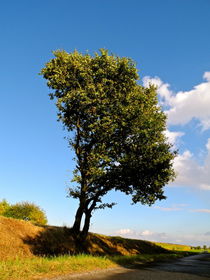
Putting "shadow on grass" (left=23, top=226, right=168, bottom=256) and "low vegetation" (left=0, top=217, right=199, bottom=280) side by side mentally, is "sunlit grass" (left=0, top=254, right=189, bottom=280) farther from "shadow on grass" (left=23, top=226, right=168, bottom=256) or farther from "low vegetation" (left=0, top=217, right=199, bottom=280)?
"shadow on grass" (left=23, top=226, right=168, bottom=256)

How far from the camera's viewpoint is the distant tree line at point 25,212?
7381 centimetres

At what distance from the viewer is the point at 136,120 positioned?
2647 cm

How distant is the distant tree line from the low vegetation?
39543 millimetres

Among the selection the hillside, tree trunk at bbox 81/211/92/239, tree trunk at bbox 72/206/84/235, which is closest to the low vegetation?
the hillside

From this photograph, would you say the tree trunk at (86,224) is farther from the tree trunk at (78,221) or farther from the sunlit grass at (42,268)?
the sunlit grass at (42,268)

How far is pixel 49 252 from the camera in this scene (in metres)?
26.4

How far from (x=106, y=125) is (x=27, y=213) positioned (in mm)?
57448

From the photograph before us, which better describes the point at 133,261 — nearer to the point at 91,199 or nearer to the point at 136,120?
the point at 91,199

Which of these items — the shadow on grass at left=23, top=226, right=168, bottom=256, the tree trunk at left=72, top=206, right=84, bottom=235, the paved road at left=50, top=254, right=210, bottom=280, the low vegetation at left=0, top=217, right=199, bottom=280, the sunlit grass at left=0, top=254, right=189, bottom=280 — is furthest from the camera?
the tree trunk at left=72, top=206, right=84, bottom=235

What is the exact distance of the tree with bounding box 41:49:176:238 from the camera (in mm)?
26125

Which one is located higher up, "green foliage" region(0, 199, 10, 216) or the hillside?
"green foliage" region(0, 199, 10, 216)

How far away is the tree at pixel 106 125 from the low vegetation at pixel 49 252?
2965mm

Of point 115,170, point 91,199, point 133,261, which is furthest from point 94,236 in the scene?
point 133,261

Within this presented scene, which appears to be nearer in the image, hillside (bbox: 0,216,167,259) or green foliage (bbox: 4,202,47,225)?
hillside (bbox: 0,216,167,259)
